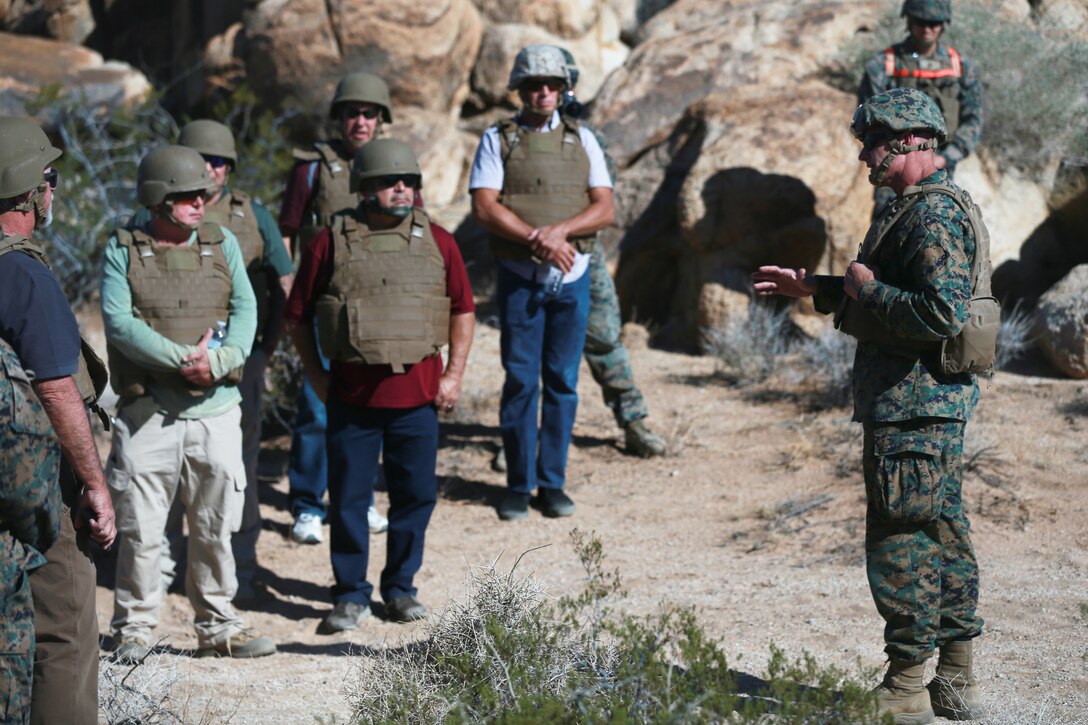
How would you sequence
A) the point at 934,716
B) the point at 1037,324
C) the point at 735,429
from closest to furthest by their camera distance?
the point at 934,716 → the point at 735,429 → the point at 1037,324

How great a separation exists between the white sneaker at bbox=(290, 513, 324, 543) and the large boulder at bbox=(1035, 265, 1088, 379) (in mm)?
4601

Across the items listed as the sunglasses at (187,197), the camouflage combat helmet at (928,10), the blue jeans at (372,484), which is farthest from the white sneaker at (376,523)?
the camouflage combat helmet at (928,10)

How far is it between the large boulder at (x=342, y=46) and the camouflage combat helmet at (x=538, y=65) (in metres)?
5.78

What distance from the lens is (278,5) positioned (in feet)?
39.0

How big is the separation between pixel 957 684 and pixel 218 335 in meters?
2.96

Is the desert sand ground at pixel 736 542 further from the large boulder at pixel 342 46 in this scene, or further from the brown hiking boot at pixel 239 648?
the large boulder at pixel 342 46

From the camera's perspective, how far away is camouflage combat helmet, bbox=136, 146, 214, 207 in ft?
15.4

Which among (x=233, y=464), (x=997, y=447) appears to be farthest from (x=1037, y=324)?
(x=233, y=464)

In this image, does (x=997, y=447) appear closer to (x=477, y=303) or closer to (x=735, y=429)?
(x=735, y=429)

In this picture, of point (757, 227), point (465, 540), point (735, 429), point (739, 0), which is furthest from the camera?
point (739, 0)

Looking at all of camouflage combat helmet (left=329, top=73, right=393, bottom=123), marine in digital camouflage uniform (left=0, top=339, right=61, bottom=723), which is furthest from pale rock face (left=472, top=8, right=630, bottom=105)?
marine in digital camouflage uniform (left=0, top=339, right=61, bottom=723)

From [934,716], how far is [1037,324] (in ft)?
15.2

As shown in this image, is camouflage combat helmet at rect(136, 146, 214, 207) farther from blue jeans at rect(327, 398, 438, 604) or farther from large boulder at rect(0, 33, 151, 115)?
large boulder at rect(0, 33, 151, 115)

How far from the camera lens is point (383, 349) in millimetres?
4949
